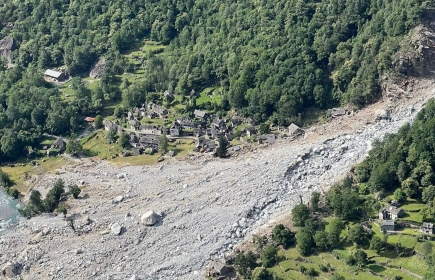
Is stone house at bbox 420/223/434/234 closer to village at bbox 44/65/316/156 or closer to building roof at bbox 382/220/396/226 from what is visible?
building roof at bbox 382/220/396/226

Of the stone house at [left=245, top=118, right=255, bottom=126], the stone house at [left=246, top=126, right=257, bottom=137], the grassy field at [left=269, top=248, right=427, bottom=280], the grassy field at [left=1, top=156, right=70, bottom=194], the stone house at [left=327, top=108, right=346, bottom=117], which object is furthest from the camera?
the stone house at [left=245, top=118, right=255, bottom=126]

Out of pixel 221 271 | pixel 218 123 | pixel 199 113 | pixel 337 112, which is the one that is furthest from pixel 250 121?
pixel 221 271

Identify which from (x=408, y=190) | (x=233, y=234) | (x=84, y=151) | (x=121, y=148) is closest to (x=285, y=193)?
(x=233, y=234)

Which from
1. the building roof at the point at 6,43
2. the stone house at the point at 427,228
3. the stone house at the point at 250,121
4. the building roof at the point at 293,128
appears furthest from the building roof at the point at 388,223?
the building roof at the point at 6,43

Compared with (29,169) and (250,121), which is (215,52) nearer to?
(250,121)

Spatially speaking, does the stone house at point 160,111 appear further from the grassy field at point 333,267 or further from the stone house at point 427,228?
the stone house at point 427,228

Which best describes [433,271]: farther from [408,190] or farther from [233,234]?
[233,234]

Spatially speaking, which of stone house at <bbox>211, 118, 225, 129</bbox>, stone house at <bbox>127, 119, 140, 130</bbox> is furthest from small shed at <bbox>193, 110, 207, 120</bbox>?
stone house at <bbox>127, 119, 140, 130</bbox>

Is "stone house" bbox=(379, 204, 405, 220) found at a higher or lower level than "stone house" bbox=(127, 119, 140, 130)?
higher
